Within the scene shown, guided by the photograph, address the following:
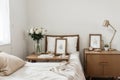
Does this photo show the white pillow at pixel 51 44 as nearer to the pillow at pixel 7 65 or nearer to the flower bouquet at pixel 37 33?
the flower bouquet at pixel 37 33

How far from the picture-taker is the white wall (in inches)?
151

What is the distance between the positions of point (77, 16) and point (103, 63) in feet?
3.57

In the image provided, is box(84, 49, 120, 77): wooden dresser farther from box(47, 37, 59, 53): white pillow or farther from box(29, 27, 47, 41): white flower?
box(29, 27, 47, 41): white flower

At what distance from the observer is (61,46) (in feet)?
12.2

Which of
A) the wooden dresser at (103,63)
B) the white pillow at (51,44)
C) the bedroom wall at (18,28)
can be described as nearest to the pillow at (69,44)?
the white pillow at (51,44)

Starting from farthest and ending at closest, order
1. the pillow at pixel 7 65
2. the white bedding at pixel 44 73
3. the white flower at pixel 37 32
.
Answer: the white flower at pixel 37 32 < the pillow at pixel 7 65 < the white bedding at pixel 44 73

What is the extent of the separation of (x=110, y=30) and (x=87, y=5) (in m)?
0.69

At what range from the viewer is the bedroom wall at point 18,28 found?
3.24m

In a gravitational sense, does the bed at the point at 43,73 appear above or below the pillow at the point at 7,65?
below

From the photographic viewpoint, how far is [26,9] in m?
4.00

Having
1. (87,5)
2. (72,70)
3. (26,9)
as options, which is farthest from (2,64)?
(87,5)

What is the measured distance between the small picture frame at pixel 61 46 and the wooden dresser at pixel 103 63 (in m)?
0.44

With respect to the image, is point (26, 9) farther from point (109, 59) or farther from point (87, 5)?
point (109, 59)

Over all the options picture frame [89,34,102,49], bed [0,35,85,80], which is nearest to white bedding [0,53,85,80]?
bed [0,35,85,80]
